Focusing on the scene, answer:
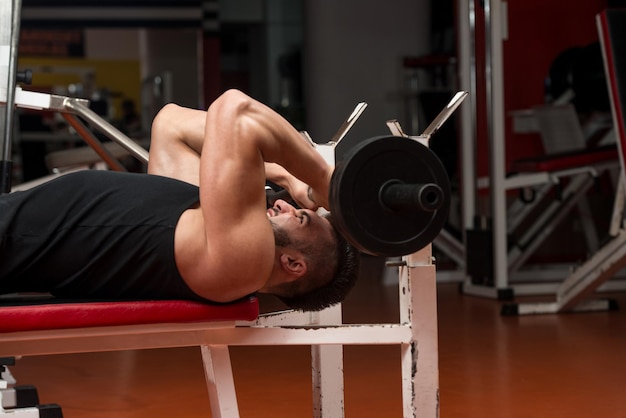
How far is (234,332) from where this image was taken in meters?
1.89

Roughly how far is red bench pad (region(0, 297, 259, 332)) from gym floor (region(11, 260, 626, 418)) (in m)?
0.81

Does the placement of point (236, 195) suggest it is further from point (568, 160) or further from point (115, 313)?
point (568, 160)

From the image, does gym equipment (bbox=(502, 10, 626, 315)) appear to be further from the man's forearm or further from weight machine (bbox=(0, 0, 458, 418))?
the man's forearm

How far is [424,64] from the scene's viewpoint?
673cm

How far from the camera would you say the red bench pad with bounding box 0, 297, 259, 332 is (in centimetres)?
168

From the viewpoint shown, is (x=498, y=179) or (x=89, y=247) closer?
(x=89, y=247)

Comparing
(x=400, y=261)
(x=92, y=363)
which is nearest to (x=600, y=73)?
(x=92, y=363)

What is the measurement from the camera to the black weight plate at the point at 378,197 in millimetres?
1634

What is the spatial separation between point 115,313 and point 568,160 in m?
3.51

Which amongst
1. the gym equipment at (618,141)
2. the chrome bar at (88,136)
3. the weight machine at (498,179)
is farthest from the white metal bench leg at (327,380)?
the weight machine at (498,179)

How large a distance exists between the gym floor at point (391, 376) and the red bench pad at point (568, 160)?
33.5 inches

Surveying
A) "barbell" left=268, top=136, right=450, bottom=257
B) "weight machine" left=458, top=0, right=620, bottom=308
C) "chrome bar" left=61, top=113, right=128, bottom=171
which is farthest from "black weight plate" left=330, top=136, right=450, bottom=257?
"weight machine" left=458, top=0, right=620, bottom=308

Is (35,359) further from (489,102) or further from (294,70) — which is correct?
(294,70)

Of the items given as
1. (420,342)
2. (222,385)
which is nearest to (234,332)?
(222,385)
